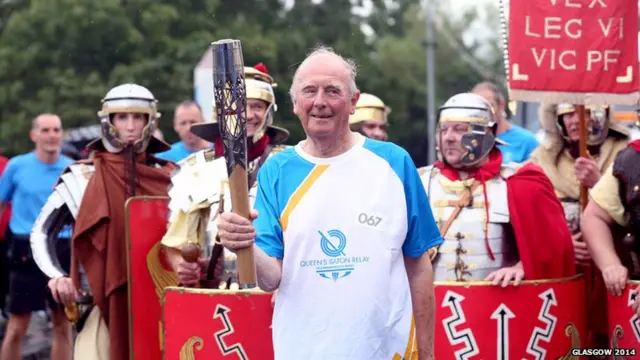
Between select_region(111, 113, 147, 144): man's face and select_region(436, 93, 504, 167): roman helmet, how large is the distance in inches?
72.2

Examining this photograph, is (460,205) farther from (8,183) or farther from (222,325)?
(8,183)

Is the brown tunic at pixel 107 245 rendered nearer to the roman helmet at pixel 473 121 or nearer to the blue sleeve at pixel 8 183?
the roman helmet at pixel 473 121

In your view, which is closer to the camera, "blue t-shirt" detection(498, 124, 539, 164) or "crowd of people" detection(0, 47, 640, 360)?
"crowd of people" detection(0, 47, 640, 360)

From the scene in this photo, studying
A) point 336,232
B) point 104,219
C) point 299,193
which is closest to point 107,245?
point 104,219

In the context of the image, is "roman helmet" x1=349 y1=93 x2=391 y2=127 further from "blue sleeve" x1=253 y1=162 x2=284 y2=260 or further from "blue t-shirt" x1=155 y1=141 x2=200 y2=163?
"blue sleeve" x1=253 y1=162 x2=284 y2=260

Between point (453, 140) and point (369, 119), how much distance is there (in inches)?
76.0

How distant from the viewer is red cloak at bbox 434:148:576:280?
290 inches

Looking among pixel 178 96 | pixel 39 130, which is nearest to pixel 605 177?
pixel 39 130

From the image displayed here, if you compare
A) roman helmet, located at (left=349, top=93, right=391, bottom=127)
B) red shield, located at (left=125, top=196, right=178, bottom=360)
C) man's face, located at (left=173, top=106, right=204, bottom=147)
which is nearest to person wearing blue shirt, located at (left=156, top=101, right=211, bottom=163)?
man's face, located at (left=173, top=106, right=204, bottom=147)

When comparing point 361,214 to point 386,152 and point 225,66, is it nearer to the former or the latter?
point 386,152

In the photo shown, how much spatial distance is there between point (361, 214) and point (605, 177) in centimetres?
243

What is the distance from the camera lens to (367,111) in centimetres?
955

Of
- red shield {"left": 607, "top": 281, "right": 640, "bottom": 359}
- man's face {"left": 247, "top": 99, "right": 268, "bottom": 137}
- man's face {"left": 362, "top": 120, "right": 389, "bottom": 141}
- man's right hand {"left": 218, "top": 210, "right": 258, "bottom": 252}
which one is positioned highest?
man's face {"left": 362, "top": 120, "right": 389, "bottom": 141}

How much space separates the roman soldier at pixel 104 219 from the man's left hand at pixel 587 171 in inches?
95.2
